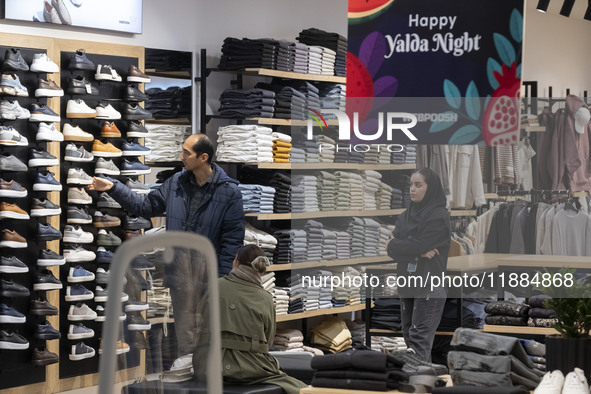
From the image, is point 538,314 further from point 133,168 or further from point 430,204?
point 133,168

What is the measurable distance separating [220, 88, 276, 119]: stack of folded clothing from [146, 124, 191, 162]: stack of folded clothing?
441mm

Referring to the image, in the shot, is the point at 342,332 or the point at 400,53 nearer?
the point at 400,53

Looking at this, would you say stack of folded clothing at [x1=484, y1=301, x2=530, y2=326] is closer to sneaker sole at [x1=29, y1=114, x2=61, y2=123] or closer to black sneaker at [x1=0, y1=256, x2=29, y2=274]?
black sneaker at [x1=0, y1=256, x2=29, y2=274]

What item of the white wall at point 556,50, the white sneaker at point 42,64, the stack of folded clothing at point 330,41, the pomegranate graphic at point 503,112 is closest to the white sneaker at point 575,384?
the pomegranate graphic at point 503,112

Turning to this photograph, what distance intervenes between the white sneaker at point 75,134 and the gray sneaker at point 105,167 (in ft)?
0.59

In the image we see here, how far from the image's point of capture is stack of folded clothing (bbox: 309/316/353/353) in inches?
316

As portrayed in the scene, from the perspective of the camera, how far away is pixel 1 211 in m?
5.98

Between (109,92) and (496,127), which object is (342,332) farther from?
(496,127)

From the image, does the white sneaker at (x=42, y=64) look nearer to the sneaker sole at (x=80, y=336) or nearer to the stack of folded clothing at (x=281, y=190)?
the sneaker sole at (x=80, y=336)

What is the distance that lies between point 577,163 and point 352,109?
96 centimetres

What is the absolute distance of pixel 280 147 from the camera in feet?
25.2

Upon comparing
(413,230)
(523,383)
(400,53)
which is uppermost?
(400,53)

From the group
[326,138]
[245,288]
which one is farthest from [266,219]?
[326,138]

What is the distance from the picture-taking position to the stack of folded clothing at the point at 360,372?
3.65 meters
